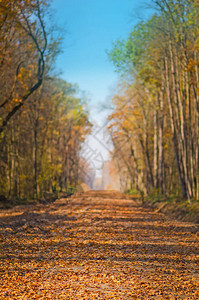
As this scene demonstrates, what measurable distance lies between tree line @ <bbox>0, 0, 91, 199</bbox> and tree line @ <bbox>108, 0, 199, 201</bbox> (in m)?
5.59

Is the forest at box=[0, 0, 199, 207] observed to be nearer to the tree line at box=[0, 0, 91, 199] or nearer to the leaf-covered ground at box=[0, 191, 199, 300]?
the tree line at box=[0, 0, 91, 199]

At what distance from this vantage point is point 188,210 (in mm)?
15500

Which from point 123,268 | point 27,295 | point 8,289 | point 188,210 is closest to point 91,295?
point 27,295

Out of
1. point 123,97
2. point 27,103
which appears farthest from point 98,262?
point 123,97

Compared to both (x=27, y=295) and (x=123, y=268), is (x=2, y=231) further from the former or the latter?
(x=27, y=295)

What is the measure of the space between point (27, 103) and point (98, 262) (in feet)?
63.7

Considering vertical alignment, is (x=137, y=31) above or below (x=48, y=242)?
above

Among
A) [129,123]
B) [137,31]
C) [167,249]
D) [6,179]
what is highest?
[137,31]

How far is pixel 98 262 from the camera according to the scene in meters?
7.04

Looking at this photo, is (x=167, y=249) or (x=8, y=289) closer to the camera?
(x=8, y=289)

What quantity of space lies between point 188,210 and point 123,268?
31.4 ft

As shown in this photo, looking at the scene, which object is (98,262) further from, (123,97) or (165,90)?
(123,97)

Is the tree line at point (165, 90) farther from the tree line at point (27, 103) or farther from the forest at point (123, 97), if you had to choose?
the tree line at point (27, 103)

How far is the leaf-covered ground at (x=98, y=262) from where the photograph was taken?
5141 millimetres
